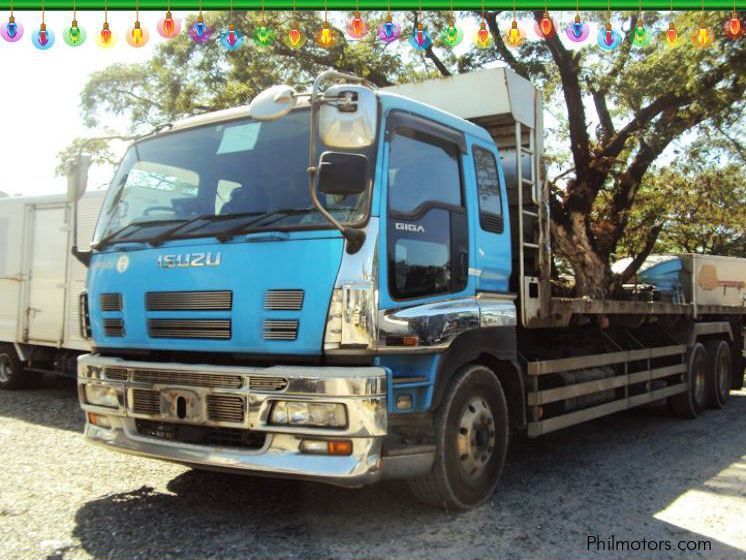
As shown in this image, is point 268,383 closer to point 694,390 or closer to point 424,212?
point 424,212

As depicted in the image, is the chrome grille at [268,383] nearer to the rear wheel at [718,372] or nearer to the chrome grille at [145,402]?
the chrome grille at [145,402]

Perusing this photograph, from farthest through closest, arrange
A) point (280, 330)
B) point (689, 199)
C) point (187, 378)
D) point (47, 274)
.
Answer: point (689, 199) < point (47, 274) < point (187, 378) < point (280, 330)

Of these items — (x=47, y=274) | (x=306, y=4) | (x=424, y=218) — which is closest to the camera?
(x=424, y=218)

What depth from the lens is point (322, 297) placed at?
3.70m

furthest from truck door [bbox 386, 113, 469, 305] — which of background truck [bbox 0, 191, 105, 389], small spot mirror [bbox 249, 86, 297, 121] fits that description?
background truck [bbox 0, 191, 105, 389]

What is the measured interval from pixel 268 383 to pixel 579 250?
12.3 metres

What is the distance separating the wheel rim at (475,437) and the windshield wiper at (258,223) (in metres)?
1.66

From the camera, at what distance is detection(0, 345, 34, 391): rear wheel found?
10250 millimetres

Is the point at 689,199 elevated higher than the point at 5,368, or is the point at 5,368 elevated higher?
the point at 689,199

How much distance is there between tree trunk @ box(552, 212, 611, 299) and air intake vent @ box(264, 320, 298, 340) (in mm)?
11536

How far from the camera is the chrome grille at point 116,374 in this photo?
4.25m

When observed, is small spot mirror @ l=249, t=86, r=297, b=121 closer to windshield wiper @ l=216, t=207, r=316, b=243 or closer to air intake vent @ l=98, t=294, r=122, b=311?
windshield wiper @ l=216, t=207, r=316, b=243

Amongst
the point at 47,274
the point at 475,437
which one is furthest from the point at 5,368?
the point at 475,437

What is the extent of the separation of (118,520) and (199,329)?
133cm
